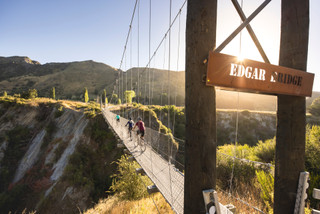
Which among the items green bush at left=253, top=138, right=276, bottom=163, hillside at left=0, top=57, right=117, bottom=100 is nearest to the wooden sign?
green bush at left=253, top=138, right=276, bottom=163

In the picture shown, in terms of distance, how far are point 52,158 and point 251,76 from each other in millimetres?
19157

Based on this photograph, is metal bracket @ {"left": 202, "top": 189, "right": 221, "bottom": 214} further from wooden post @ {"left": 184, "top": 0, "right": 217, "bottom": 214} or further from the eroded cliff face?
the eroded cliff face

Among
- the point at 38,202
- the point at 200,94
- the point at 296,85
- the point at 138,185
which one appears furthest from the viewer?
the point at 38,202

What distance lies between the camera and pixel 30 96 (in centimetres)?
Result: 2711

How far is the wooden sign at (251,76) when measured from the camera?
4.16 feet

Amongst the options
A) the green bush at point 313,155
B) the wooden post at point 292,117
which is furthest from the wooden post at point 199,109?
the green bush at point 313,155

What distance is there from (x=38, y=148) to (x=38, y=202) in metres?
7.41

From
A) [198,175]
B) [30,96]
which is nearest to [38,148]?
[30,96]

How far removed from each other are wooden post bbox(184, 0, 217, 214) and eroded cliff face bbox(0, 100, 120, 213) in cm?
1018

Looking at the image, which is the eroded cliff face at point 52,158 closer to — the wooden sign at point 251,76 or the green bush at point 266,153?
the green bush at point 266,153

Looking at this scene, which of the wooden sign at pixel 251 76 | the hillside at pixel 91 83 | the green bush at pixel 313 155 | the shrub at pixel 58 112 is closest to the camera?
the wooden sign at pixel 251 76

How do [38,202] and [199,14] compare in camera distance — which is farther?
[38,202]

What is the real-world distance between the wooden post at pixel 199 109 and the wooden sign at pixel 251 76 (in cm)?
9

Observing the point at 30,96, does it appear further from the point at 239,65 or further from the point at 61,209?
the point at 239,65
